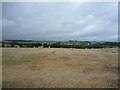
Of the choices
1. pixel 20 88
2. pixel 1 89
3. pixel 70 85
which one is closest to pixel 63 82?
pixel 70 85

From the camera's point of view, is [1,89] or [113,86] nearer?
[1,89]

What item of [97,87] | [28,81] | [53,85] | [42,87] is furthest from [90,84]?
[28,81]

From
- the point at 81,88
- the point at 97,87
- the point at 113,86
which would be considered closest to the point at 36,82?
the point at 81,88

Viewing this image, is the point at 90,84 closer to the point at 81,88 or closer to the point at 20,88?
the point at 81,88

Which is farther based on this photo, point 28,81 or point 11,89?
point 28,81

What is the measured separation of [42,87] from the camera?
565cm

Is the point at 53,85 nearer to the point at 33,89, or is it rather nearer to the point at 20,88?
the point at 33,89

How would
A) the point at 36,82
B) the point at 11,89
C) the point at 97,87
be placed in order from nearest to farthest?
the point at 11,89 → the point at 97,87 → the point at 36,82

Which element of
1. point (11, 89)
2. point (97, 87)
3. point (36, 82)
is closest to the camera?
point (11, 89)

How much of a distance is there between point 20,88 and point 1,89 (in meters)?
0.66

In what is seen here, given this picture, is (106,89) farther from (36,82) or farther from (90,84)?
(36,82)

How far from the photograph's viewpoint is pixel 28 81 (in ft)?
21.1

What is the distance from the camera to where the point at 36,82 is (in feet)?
20.6

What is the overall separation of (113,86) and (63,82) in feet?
6.45
